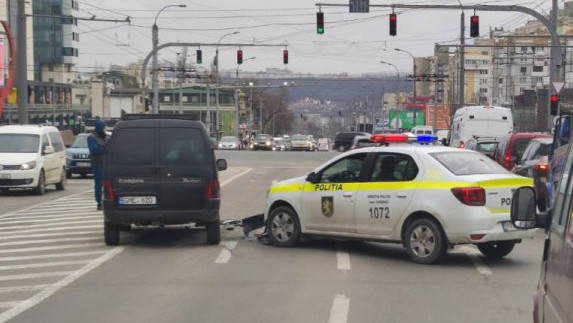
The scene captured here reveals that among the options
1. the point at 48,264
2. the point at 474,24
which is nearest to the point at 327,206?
the point at 48,264

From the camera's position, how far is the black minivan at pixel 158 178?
12.1 m

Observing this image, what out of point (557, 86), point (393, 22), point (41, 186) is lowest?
point (41, 186)

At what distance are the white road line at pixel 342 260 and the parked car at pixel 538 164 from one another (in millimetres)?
5185

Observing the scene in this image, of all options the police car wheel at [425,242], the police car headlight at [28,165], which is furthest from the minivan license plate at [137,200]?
the police car headlight at [28,165]

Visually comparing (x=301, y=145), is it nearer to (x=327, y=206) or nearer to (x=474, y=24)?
(x=474, y=24)

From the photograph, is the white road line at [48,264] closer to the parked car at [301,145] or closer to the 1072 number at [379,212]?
the 1072 number at [379,212]

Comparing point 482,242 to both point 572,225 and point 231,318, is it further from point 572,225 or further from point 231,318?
point 572,225

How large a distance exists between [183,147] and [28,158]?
35.7ft

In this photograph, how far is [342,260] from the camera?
11.2m

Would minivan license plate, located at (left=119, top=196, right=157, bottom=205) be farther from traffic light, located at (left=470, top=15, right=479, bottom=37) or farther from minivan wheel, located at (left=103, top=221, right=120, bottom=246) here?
traffic light, located at (left=470, top=15, right=479, bottom=37)

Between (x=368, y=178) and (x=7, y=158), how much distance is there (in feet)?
44.1

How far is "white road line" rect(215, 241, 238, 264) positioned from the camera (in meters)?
11.1

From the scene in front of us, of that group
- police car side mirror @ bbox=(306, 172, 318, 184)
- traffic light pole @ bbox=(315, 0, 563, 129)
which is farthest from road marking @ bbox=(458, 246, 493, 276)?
traffic light pole @ bbox=(315, 0, 563, 129)

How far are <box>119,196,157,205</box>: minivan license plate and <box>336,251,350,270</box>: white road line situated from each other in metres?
2.82
